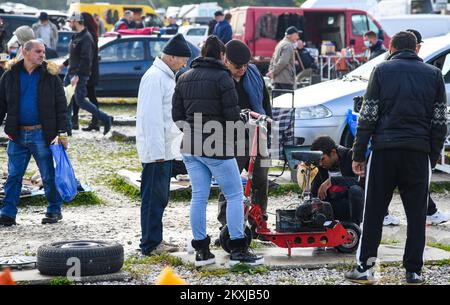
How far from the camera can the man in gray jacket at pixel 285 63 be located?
18.2m

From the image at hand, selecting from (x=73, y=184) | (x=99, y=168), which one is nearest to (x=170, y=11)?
(x=99, y=168)

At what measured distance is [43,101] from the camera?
377 inches

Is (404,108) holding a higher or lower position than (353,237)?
higher

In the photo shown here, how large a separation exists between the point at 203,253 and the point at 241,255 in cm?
29

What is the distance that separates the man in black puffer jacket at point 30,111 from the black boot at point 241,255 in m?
2.54

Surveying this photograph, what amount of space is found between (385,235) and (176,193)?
2.74 m

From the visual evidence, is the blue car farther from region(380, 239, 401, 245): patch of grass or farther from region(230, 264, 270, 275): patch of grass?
region(230, 264, 270, 275): patch of grass

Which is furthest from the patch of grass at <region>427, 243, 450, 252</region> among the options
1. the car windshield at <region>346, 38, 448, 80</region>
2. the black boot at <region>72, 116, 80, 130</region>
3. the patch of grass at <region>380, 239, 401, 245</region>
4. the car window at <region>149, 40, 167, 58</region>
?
the car window at <region>149, 40, 167, 58</region>

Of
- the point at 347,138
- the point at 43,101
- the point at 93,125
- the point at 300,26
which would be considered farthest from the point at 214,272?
the point at 300,26

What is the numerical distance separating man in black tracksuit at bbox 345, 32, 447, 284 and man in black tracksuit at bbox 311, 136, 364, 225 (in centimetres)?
106

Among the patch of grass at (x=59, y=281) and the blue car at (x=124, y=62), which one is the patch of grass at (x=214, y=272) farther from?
the blue car at (x=124, y=62)

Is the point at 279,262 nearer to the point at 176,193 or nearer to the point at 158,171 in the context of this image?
the point at 158,171

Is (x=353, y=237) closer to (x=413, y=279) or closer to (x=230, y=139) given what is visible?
(x=413, y=279)
